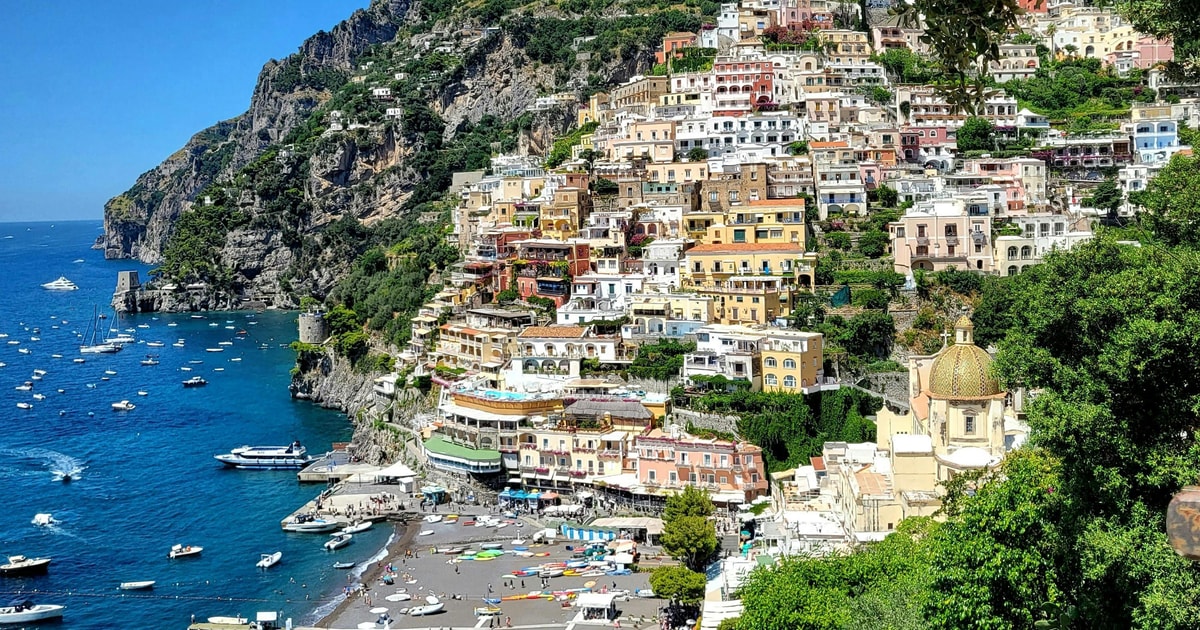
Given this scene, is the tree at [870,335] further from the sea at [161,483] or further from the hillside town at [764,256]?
the sea at [161,483]

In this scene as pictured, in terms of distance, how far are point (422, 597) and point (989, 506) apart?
70.4ft

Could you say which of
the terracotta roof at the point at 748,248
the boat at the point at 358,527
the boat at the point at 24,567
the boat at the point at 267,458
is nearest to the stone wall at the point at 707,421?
the terracotta roof at the point at 748,248

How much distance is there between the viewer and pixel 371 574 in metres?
36.3

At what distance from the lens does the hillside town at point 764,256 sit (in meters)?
33.8

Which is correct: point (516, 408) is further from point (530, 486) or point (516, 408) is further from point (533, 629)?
point (533, 629)

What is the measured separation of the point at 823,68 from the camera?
66.8 metres

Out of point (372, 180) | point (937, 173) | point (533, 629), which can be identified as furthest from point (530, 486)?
point (372, 180)

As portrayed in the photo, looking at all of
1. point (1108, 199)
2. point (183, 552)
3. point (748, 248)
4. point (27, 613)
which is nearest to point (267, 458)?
point (183, 552)

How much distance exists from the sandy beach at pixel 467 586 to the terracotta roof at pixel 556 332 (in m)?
9.92

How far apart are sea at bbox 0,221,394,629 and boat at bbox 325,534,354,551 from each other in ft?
1.21

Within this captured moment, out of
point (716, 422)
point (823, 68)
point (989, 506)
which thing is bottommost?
point (716, 422)

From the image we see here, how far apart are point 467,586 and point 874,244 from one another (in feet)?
77.2

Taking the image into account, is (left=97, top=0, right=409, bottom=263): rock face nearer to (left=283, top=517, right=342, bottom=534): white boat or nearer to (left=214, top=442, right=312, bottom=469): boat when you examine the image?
(left=214, top=442, right=312, bottom=469): boat

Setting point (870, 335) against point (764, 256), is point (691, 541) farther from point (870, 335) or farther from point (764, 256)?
point (764, 256)
